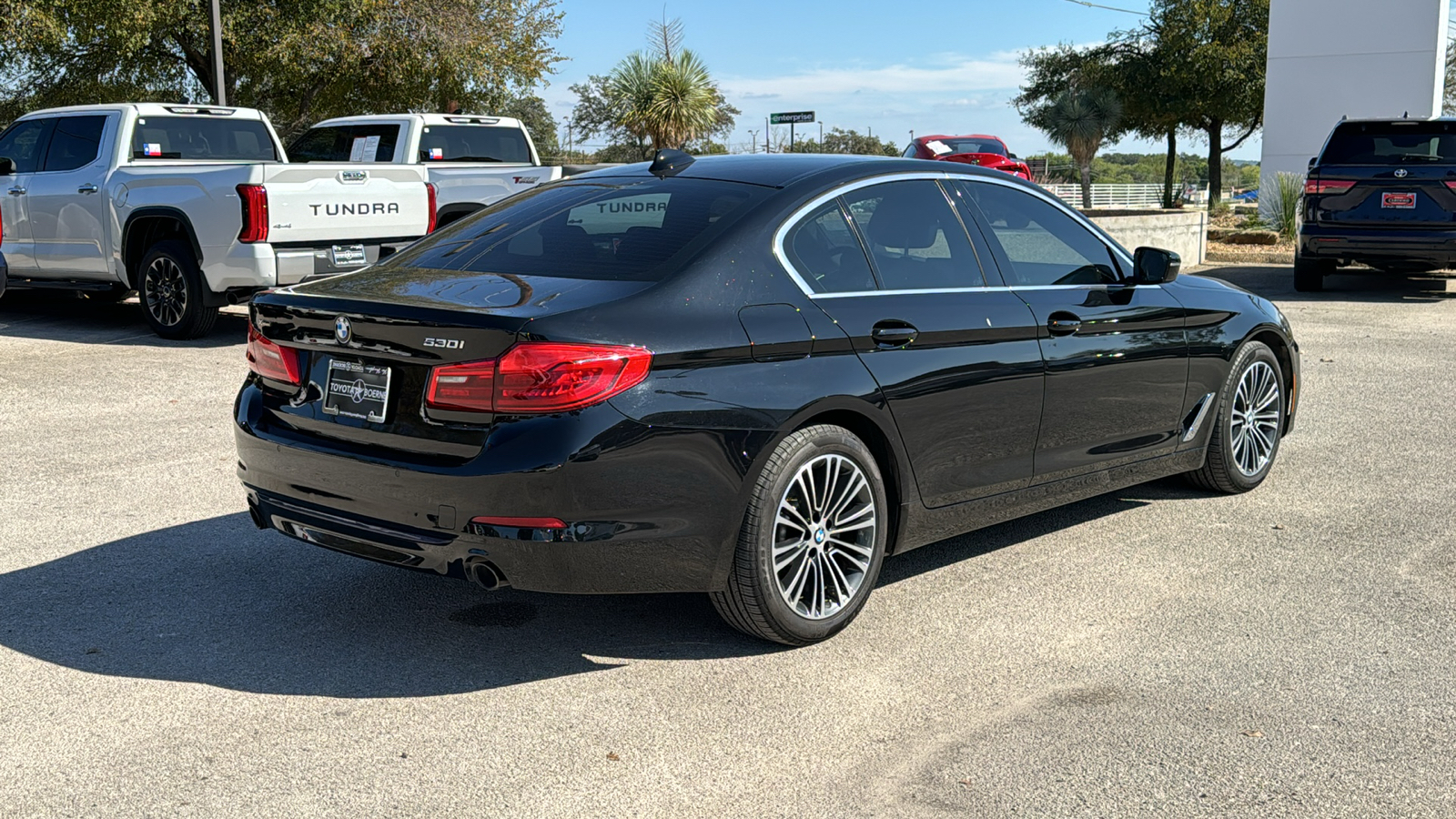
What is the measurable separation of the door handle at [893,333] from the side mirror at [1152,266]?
59.9 inches

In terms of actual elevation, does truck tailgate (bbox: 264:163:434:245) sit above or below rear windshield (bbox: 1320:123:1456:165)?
below

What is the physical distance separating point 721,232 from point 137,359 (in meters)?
8.07

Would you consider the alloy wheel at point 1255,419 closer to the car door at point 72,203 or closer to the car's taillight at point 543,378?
the car's taillight at point 543,378

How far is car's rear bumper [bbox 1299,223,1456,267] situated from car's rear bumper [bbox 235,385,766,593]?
12.7 m

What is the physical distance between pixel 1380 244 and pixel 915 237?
38.1ft

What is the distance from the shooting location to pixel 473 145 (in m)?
15.5

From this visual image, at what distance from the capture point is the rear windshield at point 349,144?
1495cm

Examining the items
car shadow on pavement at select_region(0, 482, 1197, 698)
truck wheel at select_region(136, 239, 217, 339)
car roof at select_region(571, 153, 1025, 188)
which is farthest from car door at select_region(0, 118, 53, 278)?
car roof at select_region(571, 153, 1025, 188)

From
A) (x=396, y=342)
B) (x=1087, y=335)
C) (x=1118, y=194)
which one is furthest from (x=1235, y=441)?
(x=1118, y=194)

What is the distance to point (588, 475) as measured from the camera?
393cm

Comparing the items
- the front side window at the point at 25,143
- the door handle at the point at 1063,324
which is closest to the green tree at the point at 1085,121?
the front side window at the point at 25,143

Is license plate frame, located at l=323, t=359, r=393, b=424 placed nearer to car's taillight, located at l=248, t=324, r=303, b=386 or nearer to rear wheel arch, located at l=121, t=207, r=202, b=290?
car's taillight, located at l=248, t=324, r=303, b=386

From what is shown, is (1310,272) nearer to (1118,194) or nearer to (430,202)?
(430,202)

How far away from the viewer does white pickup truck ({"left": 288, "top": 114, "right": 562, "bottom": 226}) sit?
14.0m
